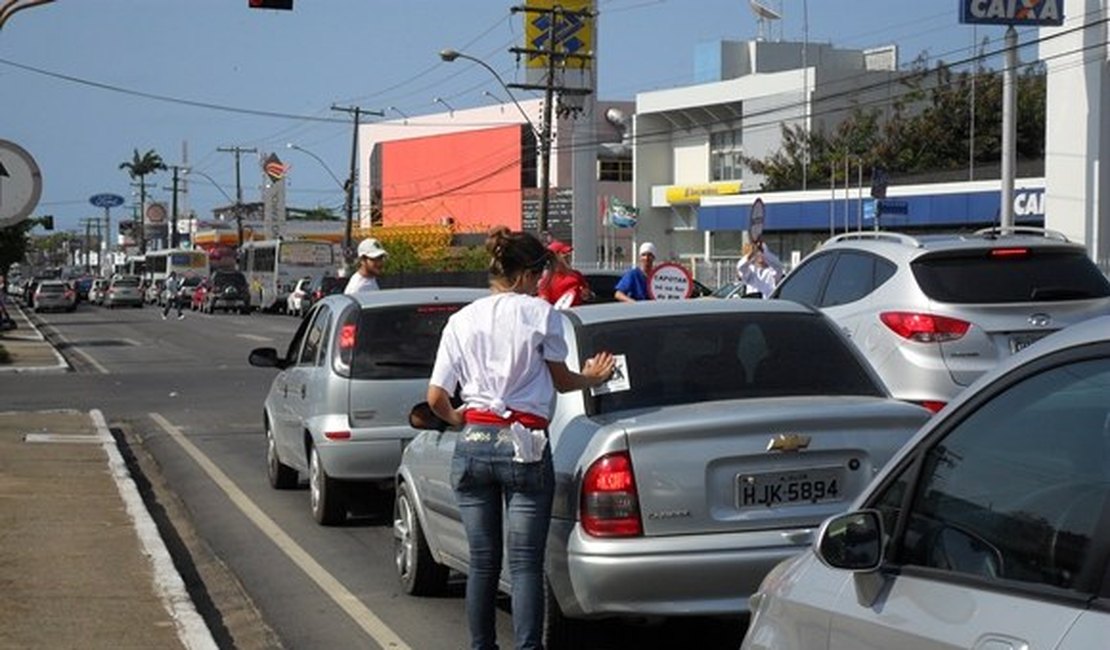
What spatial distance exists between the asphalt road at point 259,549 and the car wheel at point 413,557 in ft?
0.29

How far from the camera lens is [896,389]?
11.7 meters

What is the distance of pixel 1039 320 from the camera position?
11445 mm

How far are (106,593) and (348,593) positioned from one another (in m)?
1.34

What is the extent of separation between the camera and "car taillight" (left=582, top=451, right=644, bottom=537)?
22.5 feet

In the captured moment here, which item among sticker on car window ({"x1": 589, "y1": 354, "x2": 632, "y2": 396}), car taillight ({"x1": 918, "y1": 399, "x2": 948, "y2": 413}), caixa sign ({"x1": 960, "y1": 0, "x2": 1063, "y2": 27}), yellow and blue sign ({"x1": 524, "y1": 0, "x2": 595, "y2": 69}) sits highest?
yellow and blue sign ({"x1": 524, "y1": 0, "x2": 595, "y2": 69})

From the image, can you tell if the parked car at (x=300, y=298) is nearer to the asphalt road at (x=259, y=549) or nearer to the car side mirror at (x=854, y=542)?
the asphalt road at (x=259, y=549)

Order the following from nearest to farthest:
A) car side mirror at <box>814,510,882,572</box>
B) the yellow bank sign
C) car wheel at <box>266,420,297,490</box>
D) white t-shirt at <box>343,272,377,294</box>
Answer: car side mirror at <box>814,510,882,572</box>, car wheel at <box>266,420,297,490</box>, white t-shirt at <box>343,272,377,294</box>, the yellow bank sign

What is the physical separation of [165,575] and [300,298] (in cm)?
5681

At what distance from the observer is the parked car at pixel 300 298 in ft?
213

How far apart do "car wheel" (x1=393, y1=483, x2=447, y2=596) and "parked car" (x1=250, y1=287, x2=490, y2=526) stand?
7.25 ft

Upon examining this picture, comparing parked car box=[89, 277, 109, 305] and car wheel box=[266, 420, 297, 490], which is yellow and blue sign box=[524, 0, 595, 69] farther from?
car wheel box=[266, 420, 297, 490]

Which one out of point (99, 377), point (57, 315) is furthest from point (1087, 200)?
point (57, 315)

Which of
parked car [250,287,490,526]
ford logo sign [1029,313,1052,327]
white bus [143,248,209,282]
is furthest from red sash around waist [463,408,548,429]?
white bus [143,248,209,282]

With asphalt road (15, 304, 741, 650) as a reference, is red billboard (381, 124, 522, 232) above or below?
above
